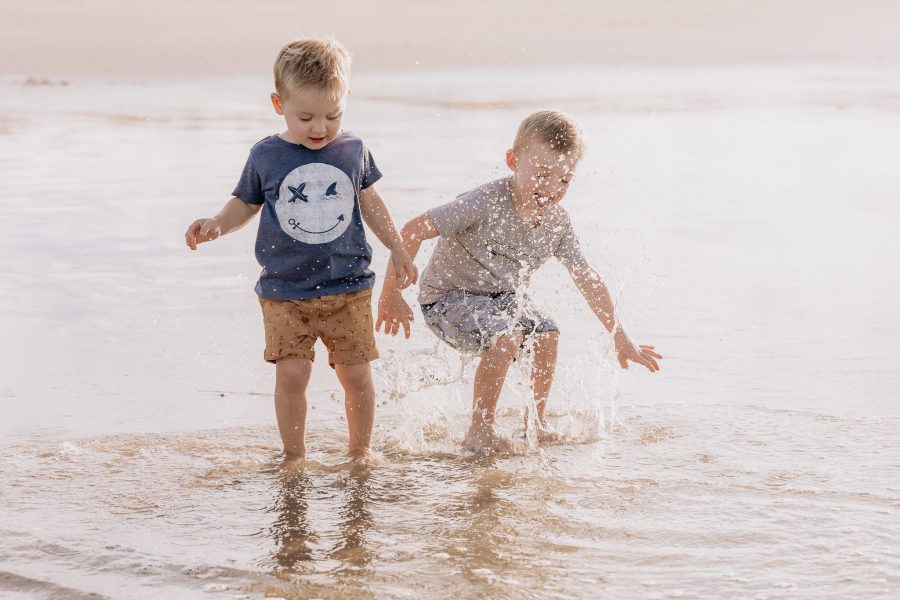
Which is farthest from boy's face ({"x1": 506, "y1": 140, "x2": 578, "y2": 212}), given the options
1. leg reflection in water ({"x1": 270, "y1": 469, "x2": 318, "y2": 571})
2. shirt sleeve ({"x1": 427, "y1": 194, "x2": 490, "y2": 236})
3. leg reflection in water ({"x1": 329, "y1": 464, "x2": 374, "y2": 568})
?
leg reflection in water ({"x1": 270, "y1": 469, "x2": 318, "y2": 571})

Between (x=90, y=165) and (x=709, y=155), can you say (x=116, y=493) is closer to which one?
(x=90, y=165)

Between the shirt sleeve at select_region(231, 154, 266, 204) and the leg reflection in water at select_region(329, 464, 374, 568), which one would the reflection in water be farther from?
the shirt sleeve at select_region(231, 154, 266, 204)

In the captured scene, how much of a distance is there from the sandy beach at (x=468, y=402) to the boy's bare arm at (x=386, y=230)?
61 cm

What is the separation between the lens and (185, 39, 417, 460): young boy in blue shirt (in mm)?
3920

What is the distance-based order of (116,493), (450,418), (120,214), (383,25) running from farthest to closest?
(383,25) → (120,214) → (450,418) → (116,493)

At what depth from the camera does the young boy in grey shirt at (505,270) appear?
14.2 ft

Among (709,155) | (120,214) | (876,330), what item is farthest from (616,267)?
(709,155)

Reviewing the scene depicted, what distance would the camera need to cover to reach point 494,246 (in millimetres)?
4504

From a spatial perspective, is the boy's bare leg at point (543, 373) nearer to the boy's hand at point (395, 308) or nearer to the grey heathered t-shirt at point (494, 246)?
the grey heathered t-shirt at point (494, 246)

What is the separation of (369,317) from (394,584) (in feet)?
4.46

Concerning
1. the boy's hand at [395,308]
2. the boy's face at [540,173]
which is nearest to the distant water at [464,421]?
the boy's hand at [395,308]

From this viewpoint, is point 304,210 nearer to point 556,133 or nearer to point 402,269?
point 402,269

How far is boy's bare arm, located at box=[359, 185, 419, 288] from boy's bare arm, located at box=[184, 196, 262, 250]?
0.36 meters

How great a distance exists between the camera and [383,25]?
30047mm
